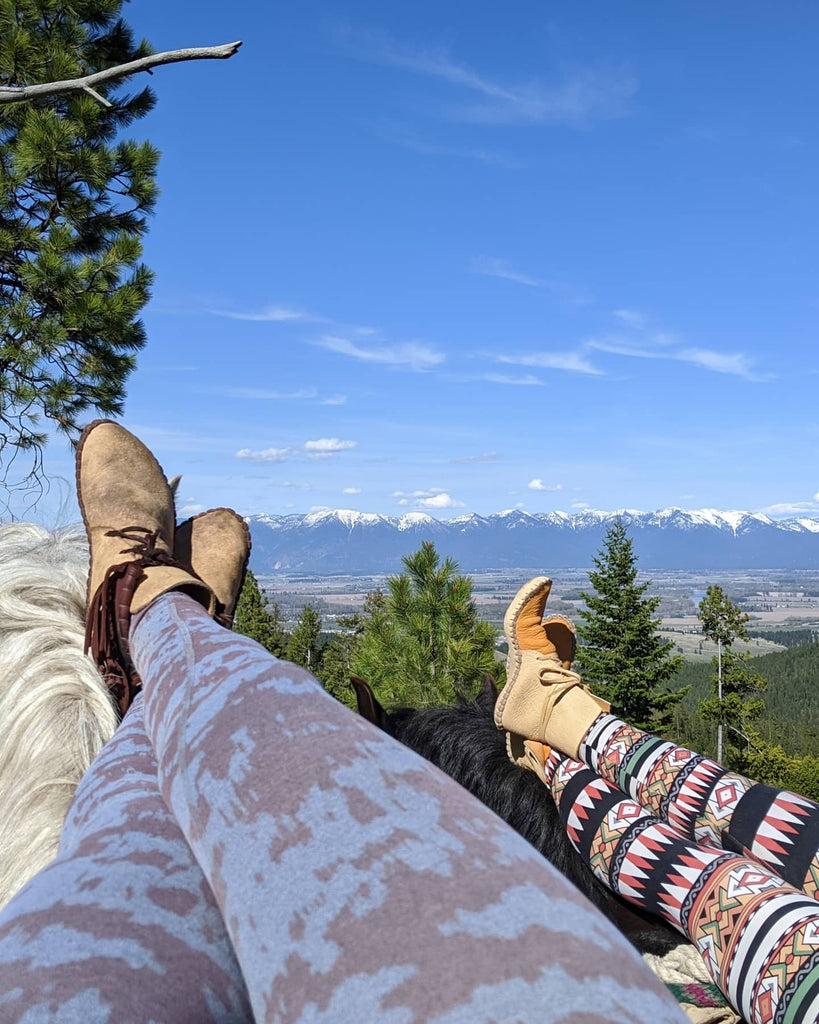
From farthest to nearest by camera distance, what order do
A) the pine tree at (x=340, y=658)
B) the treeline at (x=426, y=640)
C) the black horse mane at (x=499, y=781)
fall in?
1. the pine tree at (x=340, y=658)
2. the treeline at (x=426, y=640)
3. the black horse mane at (x=499, y=781)

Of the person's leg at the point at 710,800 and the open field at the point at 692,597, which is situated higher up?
the person's leg at the point at 710,800

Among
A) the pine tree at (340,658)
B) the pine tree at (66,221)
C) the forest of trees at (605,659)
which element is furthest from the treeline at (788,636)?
the pine tree at (66,221)

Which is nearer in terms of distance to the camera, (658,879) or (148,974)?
(148,974)

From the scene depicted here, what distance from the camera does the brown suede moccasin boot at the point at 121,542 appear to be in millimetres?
1428

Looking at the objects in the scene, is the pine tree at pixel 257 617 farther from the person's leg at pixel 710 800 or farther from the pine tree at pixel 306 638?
the person's leg at pixel 710 800

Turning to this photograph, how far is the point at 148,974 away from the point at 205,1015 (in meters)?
0.05

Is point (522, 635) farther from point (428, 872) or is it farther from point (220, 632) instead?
point (428, 872)

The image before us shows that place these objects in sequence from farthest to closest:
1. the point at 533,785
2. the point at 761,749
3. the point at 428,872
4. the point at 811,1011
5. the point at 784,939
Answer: the point at 761,749, the point at 533,785, the point at 784,939, the point at 811,1011, the point at 428,872

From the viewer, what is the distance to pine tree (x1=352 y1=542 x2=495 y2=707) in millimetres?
6977

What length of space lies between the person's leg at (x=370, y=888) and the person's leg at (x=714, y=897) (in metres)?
0.75

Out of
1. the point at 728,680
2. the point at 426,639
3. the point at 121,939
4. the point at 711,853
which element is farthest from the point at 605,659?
the point at 121,939

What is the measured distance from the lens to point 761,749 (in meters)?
34.9

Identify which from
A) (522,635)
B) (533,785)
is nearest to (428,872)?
(533,785)

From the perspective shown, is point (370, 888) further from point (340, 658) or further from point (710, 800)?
point (340, 658)
